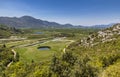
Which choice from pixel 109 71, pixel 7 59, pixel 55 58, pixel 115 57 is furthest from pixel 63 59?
pixel 7 59

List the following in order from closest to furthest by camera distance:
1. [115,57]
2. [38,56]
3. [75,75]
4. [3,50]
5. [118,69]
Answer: [118,69]
[75,75]
[115,57]
[38,56]
[3,50]

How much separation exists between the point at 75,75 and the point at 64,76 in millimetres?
9194

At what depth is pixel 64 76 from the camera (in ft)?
179

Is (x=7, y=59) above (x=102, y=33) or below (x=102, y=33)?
below

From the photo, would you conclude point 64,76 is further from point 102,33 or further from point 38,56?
point 102,33

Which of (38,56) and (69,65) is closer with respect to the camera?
(69,65)

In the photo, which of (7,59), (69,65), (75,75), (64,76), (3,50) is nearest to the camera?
(75,75)

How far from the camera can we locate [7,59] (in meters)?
126

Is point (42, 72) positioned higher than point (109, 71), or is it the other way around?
point (109, 71)

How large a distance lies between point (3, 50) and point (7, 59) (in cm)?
2460

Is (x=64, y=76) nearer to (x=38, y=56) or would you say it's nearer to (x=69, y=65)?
(x=69, y=65)

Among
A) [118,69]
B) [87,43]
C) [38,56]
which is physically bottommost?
[38,56]

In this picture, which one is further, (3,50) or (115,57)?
(3,50)

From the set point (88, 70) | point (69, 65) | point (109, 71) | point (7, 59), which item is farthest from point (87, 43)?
point (109, 71)
